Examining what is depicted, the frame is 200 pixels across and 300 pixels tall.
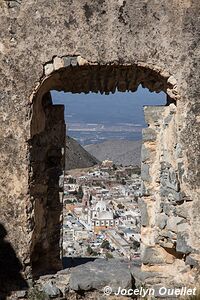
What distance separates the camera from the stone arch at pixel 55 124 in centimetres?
611

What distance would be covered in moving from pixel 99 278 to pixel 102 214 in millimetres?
11044

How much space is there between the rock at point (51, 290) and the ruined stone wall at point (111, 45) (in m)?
1.53

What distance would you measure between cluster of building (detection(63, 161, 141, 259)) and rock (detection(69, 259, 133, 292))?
3.98 metres

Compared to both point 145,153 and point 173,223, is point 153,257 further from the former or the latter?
point 145,153

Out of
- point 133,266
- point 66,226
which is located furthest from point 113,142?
point 133,266

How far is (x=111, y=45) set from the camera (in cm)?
605

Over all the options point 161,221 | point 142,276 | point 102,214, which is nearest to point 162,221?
point 161,221

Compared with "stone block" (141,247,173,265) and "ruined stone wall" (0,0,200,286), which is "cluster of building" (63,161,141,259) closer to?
"stone block" (141,247,173,265)

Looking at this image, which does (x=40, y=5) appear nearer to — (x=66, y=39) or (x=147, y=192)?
(x=66, y=39)

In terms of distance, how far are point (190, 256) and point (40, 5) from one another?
308 centimetres

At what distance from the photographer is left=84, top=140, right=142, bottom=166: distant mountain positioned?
135ft

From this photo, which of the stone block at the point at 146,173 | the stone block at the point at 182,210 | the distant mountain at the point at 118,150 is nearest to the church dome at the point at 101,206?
the stone block at the point at 146,173

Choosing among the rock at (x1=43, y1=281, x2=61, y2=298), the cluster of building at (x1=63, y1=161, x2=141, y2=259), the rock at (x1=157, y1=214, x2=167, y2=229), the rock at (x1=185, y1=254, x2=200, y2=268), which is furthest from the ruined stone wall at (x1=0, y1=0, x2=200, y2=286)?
the cluster of building at (x1=63, y1=161, x2=141, y2=259)

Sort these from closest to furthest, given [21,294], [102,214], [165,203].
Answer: [21,294] < [165,203] < [102,214]
